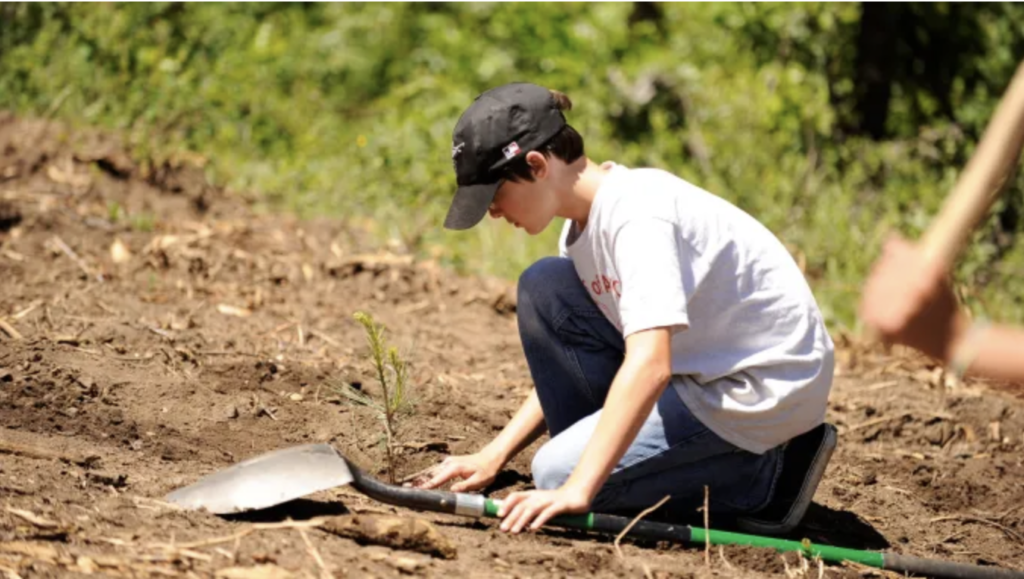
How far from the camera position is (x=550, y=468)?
3.19 m

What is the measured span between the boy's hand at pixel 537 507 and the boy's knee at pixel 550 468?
0.75 feet

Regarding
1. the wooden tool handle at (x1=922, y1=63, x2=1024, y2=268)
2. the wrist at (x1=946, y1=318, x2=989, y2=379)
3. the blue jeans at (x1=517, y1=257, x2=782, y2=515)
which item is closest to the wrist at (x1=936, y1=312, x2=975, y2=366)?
the wrist at (x1=946, y1=318, x2=989, y2=379)

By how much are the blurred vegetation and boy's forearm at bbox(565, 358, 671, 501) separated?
9.12 ft

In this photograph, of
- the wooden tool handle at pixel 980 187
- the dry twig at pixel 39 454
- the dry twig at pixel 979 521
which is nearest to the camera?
the wooden tool handle at pixel 980 187

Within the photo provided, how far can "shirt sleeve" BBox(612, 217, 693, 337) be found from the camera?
9.21ft

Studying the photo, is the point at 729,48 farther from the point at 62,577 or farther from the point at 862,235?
the point at 62,577

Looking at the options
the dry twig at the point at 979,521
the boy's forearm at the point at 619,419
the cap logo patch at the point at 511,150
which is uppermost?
the cap logo patch at the point at 511,150

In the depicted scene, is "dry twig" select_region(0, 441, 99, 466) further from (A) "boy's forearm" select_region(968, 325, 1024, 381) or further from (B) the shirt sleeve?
(A) "boy's forearm" select_region(968, 325, 1024, 381)

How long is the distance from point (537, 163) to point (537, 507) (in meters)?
0.77

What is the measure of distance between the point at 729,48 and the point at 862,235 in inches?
91.9

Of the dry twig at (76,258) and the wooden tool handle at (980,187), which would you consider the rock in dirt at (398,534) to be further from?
the dry twig at (76,258)

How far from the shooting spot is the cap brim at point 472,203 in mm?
3057

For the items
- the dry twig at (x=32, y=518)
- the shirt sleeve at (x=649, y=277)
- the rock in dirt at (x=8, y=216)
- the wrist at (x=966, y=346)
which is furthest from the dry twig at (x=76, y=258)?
the wrist at (x=966, y=346)

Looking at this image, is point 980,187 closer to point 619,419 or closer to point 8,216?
point 619,419
